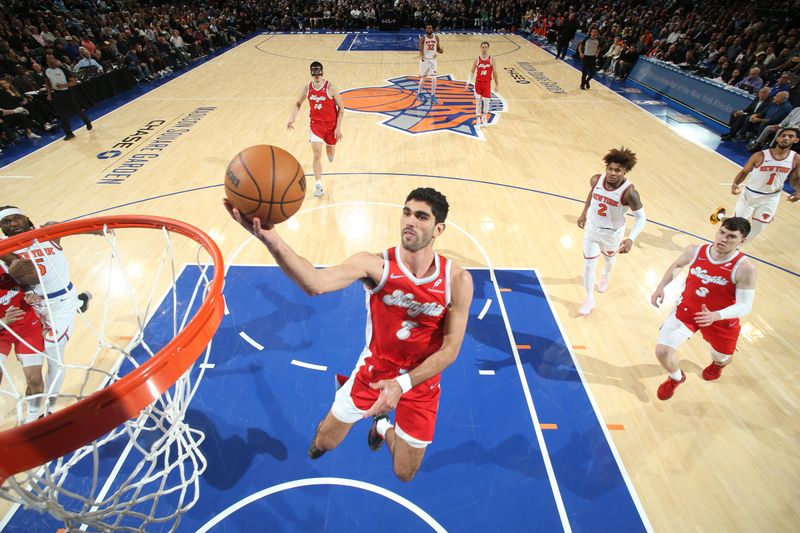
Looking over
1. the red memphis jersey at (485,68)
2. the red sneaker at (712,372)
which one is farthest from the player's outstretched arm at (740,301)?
the red memphis jersey at (485,68)

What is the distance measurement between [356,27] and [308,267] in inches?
1056

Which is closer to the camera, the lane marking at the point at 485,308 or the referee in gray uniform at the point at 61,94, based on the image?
the lane marking at the point at 485,308

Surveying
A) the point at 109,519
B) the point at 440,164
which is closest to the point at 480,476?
the point at 109,519

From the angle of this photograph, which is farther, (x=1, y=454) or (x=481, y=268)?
(x=481, y=268)

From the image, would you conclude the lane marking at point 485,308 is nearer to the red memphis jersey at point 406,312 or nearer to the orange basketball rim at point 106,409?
the red memphis jersey at point 406,312

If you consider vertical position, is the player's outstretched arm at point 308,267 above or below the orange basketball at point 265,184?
below

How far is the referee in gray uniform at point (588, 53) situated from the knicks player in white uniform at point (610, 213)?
10.3 m

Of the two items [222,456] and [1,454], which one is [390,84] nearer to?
[222,456]

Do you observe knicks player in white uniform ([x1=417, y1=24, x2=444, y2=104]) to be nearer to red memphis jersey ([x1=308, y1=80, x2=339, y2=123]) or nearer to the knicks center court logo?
the knicks center court logo

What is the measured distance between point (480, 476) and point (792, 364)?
12.2ft

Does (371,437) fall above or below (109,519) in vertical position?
above

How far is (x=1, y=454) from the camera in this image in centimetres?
157

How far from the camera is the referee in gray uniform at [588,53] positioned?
41.4 ft

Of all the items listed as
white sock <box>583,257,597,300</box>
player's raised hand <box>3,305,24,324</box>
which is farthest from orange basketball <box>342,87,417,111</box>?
player's raised hand <box>3,305,24,324</box>
